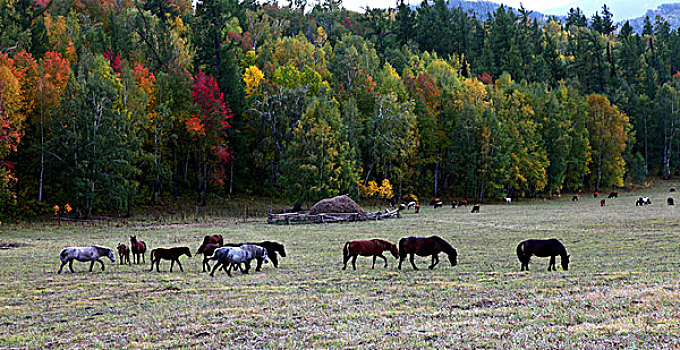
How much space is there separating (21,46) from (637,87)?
11254 centimetres

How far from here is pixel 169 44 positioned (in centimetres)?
7888

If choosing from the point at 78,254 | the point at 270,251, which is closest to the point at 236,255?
the point at 270,251

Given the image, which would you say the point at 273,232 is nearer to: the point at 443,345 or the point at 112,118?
the point at 112,118

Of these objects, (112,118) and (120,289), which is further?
(112,118)

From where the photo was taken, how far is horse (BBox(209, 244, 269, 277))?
20047 millimetres

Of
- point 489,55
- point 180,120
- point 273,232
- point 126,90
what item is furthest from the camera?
point 489,55

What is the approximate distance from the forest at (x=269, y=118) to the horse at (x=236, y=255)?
114 ft

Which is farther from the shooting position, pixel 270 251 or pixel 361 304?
pixel 270 251

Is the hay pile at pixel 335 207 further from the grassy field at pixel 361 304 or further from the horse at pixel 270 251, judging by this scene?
the horse at pixel 270 251

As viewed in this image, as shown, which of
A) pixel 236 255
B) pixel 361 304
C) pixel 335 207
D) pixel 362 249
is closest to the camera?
pixel 361 304

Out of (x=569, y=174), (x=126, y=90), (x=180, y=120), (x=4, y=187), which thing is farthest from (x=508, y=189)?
(x=4, y=187)

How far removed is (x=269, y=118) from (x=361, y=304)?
5824cm

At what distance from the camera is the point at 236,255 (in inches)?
797

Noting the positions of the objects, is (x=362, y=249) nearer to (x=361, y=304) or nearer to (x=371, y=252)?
(x=371, y=252)
